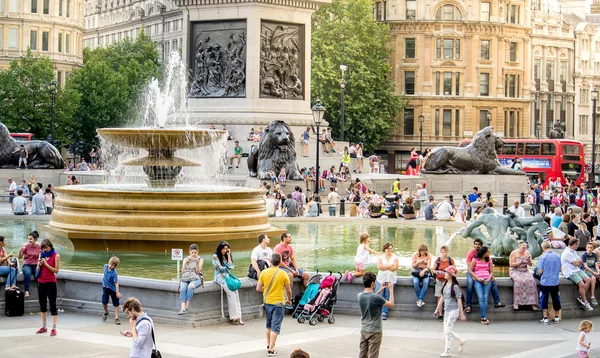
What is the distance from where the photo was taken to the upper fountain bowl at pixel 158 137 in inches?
1040

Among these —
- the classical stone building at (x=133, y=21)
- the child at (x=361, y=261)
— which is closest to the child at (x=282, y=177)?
the child at (x=361, y=261)

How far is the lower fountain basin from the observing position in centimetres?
2272

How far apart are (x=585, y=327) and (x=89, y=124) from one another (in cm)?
6980

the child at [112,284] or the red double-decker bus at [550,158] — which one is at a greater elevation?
the red double-decker bus at [550,158]

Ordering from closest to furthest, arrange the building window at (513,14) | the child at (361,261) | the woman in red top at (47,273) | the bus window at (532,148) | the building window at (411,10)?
the woman in red top at (47,273)
the child at (361,261)
the bus window at (532,148)
the building window at (411,10)
the building window at (513,14)

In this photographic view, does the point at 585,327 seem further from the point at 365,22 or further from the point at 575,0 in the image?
the point at 575,0

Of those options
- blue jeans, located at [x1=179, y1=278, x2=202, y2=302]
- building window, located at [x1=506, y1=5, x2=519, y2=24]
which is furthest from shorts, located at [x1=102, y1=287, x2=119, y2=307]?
building window, located at [x1=506, y1=5, x2=519, y2=24]

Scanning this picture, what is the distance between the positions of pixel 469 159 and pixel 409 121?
150ft

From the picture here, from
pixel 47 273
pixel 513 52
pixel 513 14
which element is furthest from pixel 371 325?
pixel 513 14

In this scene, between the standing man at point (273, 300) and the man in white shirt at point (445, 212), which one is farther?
the man in white shirt at point (445, 212)

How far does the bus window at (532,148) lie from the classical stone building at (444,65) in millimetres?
30063

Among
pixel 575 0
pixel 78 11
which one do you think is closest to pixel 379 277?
pixel 78 11

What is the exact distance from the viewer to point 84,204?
23.3 meters

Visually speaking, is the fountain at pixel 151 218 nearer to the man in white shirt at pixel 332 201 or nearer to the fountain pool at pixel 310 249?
the fountain pool at pixel 310 249
